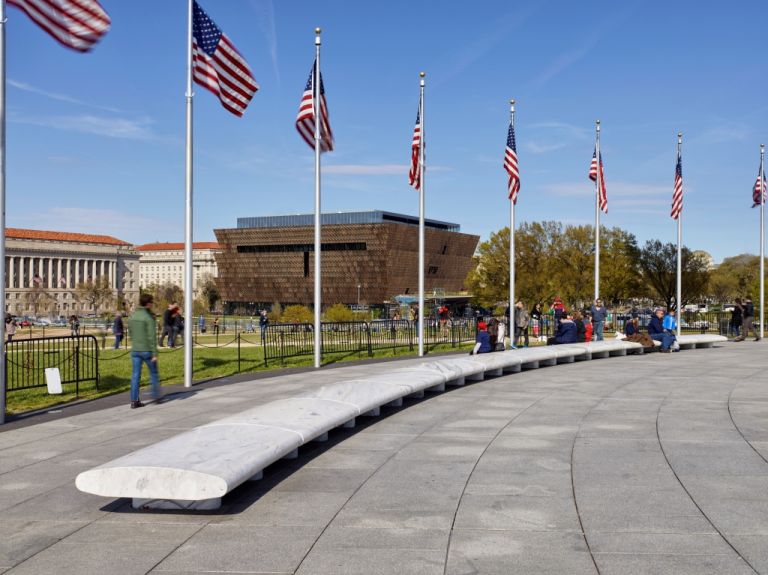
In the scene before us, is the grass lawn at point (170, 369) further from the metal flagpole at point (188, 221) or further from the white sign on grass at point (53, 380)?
the metal flagpole at point (188, 221)

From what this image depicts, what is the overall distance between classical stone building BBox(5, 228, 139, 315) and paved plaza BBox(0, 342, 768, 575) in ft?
439

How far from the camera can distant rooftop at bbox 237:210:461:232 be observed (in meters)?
129

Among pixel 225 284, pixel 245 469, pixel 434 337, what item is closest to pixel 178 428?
pixel 245 469

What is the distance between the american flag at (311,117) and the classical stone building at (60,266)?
12424 centimetres

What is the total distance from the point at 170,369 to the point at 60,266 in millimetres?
149977

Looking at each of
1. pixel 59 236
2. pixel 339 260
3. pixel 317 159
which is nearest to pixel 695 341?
pixel 317 159

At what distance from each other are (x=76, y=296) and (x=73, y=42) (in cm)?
15045

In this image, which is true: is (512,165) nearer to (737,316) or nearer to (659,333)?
(659,333)

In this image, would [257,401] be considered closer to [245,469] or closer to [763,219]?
[245,469]

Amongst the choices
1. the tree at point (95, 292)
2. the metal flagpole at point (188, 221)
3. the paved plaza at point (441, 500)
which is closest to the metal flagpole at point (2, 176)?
the paved plaza at point (441, 500)

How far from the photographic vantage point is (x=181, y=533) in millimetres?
6605

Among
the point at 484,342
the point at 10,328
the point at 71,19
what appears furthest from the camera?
the point at 10,328

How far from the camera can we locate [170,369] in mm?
22188

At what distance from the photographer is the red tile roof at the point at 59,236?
157 meters
